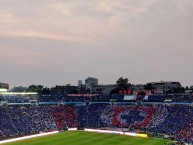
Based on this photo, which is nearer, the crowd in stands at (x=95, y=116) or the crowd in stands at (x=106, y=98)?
the crowd in stands at (x=95, y=116)

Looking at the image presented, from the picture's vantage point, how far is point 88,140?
251 ft

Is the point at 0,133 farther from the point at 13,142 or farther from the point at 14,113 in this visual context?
the point at 14,113

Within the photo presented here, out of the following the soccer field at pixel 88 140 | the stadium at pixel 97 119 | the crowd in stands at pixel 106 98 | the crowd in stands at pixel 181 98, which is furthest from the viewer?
the crowd in stands at pixel 106 98

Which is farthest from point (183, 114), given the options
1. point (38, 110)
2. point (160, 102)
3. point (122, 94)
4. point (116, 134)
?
point (38, 110)

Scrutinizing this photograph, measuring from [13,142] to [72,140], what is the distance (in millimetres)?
13655

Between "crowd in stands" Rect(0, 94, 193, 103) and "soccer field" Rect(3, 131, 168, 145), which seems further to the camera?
"crowd in stands" Rect(0, 94, 193, 103)

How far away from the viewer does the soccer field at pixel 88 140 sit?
72250 millimetres

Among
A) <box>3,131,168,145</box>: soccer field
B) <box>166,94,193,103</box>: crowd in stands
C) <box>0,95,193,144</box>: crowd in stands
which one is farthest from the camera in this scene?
<box>166,94,193,103</box>: crowd in stands

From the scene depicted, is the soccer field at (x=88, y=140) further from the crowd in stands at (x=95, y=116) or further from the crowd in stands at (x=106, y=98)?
the crowd in stands at (x=106, y=98)

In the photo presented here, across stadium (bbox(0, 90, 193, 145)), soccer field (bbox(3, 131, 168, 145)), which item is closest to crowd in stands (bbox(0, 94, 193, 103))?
stadium (bbox(0, 90, 193, 145))

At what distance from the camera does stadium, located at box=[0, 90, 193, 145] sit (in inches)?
3088

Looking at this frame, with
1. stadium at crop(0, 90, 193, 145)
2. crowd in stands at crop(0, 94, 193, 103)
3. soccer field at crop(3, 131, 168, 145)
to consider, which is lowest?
soccer field at crop(3, 131, 168, 145)

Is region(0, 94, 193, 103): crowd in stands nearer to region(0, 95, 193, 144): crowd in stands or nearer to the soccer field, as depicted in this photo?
region(0, 95, 193, 144): crowd in stands

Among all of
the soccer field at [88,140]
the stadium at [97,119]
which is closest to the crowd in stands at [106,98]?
the stadium at [97,119]
